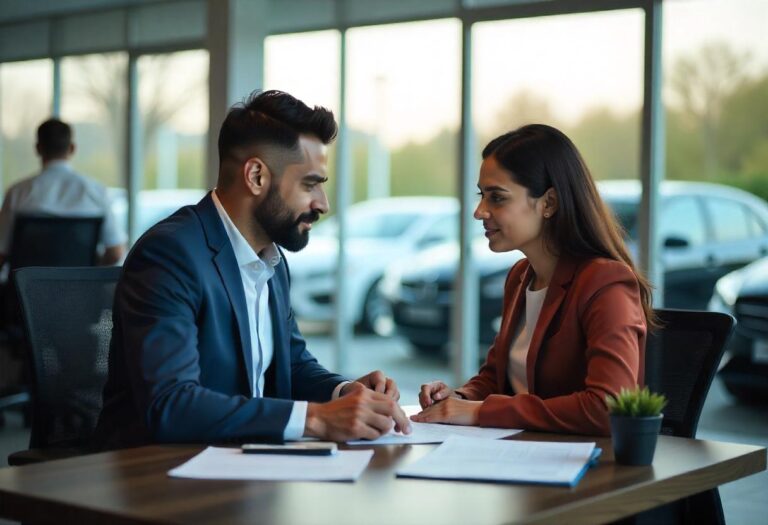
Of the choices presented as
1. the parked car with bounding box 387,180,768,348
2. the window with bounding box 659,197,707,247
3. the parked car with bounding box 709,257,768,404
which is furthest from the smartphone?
the window with bounding box 659,197,707,247

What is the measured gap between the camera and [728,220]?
245 inches

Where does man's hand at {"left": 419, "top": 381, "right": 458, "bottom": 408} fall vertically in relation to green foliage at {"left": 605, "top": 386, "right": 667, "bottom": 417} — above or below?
below

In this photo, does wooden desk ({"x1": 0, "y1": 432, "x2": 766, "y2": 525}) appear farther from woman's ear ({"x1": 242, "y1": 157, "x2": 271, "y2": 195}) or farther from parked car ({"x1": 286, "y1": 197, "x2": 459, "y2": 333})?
parked car ({"x1": 286, "y1": 197, "x2": 459, "y2": 333})

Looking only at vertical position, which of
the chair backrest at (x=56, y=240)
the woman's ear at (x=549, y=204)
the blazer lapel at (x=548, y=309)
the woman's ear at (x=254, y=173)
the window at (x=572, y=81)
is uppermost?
the window at (x=572, y=81)

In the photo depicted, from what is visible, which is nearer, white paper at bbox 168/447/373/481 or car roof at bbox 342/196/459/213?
white paper at bbox 168/447/373/481

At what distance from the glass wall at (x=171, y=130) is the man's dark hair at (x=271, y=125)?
6.35 m

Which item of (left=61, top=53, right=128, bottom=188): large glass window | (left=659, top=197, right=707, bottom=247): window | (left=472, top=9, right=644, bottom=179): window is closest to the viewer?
(left=659, top=197, right=707, bottom=247): window

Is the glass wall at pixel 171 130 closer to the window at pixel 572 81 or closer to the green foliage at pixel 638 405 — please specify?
the window at pixel 572 81

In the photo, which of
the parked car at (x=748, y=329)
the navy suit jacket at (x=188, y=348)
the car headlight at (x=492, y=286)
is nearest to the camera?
the navy suit jacket at (x=188, y=348)

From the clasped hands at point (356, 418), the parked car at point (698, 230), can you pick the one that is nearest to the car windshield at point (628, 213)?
the parked car at point (698, 230)

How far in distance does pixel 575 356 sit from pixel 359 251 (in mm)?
5559

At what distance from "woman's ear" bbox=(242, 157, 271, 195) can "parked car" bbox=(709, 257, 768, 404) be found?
3843 millimetres

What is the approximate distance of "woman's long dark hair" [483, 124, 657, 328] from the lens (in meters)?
2.62

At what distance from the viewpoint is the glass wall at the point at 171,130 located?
29.3ft
